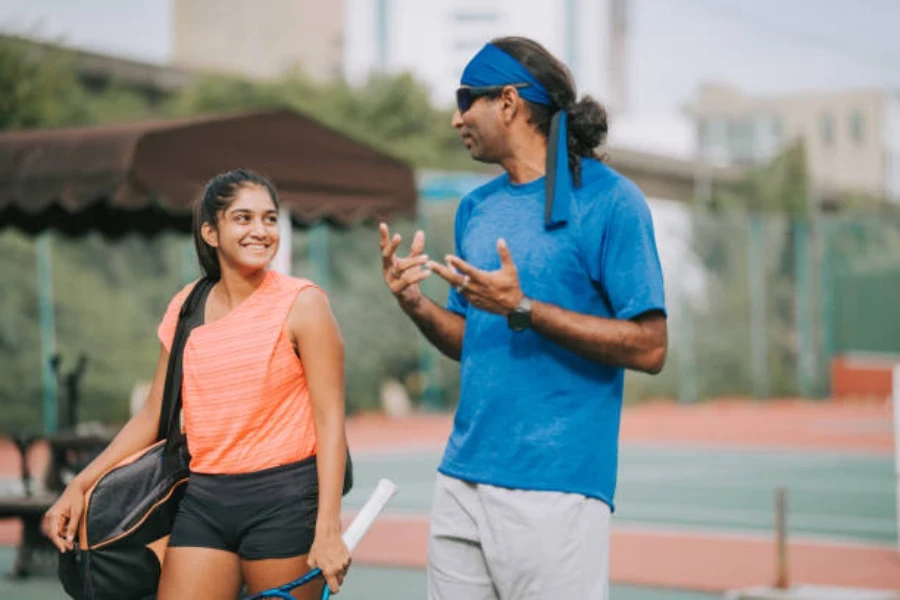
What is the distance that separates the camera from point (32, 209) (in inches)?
374

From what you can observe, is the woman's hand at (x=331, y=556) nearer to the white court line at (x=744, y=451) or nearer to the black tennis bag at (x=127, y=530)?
the black tennis bag at (x=127, y=530)

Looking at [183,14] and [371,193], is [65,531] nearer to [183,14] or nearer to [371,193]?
[371,193]

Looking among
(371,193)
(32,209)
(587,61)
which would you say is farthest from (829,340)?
(587,61)

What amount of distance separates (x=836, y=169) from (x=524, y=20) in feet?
89.2

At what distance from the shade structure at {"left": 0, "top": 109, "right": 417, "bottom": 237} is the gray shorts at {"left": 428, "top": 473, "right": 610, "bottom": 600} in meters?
4.77

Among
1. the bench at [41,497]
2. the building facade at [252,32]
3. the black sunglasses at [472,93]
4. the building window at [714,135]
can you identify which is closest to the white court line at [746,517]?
the bench at [41,497]

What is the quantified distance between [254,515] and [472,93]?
116cm

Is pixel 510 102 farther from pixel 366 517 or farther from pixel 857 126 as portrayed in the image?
pixel 857 126

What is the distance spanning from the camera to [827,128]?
114m

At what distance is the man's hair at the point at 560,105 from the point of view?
3.82 m

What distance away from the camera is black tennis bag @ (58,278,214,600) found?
13.3ft

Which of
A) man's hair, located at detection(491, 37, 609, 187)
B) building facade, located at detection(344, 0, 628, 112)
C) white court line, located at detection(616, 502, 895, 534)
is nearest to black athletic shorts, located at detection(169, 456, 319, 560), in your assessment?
man's hair, located at detection(491, 37, 609, 187)

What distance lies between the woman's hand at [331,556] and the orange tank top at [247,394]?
24 centimetres

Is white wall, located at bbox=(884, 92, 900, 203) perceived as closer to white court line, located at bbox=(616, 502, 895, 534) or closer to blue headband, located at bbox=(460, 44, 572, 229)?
white court line, located at bbox=(616, 502, 895, 534)
